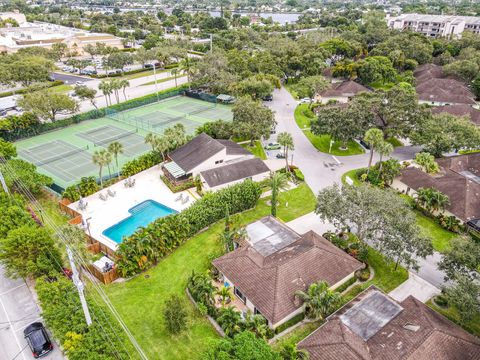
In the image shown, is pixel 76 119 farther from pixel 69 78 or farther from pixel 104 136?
pixel 69 78

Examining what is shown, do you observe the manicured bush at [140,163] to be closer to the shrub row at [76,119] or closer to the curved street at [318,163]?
the curved street at [318,163]

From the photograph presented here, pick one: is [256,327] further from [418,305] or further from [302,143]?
[302,143]

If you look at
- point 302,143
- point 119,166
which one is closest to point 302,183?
point 302,143

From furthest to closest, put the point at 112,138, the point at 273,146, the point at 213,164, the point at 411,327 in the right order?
the point at 112,138 → the point at 273,146 → the point at 213,164 → the point at 411,327

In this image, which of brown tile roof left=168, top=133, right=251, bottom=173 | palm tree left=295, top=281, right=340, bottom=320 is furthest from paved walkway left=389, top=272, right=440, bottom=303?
brown tile roof left=168, top=133, right=251, bottom=173

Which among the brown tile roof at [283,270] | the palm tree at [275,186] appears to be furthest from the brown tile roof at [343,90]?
the brown tile roof at [283,270]

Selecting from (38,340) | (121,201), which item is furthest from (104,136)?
(38,340)
